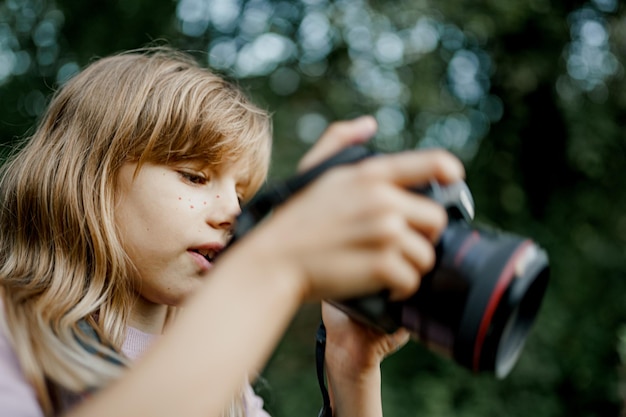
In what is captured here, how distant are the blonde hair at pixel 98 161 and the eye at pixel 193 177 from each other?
0.07 ft

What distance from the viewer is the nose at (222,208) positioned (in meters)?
0.83

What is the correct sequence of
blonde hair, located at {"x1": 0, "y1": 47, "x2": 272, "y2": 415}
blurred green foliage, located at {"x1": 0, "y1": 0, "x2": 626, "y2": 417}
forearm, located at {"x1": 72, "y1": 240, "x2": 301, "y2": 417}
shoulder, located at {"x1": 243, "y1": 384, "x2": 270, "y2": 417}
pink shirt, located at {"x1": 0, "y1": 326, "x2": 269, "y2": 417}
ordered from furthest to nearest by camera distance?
blurred green foliage, located at {"x1": 0, "y1": 0, "x2": 626, "y2": 417} < shoulder, located at {"x1": 243, "y1": 384, "x2": 270, "y2": 417} < blonde hair, located at {"x1": 0, "y1": 47, "x2": 272, "y2": 415} < pink shirt, located at {"x1": 0, "y1": 326, "x2": 269, "y2": 417} < forearm, located at {"x1": 72, "y1": 240, "x2": 301, "y2": 417}

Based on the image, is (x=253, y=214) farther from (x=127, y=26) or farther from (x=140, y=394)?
(x=127, y=26)

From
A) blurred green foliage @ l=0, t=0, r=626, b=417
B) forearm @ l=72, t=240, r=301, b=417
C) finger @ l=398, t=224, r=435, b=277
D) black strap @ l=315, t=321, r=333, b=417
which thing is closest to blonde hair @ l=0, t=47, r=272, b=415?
black strap @ l=315, t=321, r=333, b=417

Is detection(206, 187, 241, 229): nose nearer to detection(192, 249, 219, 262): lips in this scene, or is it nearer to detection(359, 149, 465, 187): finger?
detection(192, 249, 219, 262): lips

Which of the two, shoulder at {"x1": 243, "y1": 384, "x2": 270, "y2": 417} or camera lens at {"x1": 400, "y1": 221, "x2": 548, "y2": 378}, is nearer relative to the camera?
camera lens at {"x1": 400, "y1": 221, "x2": 548, "y2": 378}

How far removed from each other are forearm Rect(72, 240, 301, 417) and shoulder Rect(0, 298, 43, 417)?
5.0 inches

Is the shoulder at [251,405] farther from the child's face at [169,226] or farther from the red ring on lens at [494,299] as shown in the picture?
the red ring on lens at [494,299]

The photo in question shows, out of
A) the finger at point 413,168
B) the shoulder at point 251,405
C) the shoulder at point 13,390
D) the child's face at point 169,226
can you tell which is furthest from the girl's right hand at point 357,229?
the shoulder at point 251,405

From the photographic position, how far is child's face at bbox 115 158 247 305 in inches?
32.0

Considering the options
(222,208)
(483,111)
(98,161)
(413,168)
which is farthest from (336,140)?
(483,111)

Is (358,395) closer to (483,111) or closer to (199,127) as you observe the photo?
(199,127)

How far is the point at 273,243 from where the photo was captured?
47cm

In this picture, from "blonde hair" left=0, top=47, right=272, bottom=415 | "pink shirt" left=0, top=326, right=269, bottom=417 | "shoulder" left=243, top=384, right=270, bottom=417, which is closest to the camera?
"pink shirt" left=0, top=326, right=269, bottom=417
